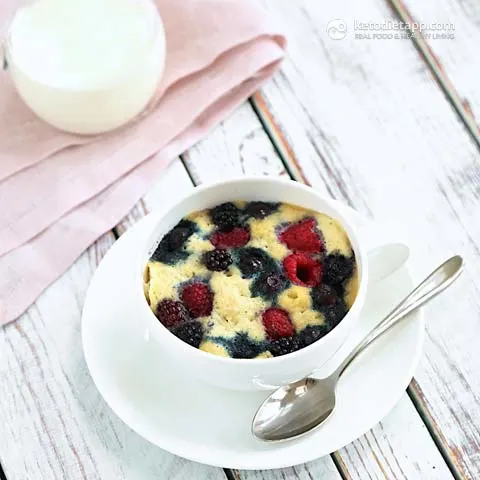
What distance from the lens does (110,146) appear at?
4.94 ft

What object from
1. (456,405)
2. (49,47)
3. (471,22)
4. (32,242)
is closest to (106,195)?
(32,242)

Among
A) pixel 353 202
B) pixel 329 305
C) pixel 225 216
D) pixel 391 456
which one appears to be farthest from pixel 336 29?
pixel 391 456

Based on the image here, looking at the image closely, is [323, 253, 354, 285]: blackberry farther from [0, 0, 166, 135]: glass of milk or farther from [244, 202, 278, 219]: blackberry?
[0, 0, 166, 135]: glass of milk

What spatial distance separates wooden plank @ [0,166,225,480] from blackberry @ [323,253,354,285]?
0.98 ft

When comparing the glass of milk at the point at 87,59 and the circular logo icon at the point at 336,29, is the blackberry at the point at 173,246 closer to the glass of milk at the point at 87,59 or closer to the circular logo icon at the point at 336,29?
the glass of milk at the point at 87,59

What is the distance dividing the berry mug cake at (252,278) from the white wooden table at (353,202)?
202 mm

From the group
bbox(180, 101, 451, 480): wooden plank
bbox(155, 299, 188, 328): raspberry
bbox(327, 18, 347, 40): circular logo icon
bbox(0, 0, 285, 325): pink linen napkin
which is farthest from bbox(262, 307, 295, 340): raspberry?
bbox(327, 18, 347, 40): circular logo icon

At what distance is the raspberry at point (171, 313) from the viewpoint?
1.11 meters

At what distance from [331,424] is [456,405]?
221mm

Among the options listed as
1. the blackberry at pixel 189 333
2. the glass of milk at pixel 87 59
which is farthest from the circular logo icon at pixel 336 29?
the blackberry at pixel 189 333

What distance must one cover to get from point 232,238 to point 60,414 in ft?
1.14

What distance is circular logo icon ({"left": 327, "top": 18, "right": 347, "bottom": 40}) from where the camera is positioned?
1.64 m

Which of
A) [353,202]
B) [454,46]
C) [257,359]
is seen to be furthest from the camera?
[454,46]

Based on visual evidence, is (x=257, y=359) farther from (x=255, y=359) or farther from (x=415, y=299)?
(x=415, y=299)
